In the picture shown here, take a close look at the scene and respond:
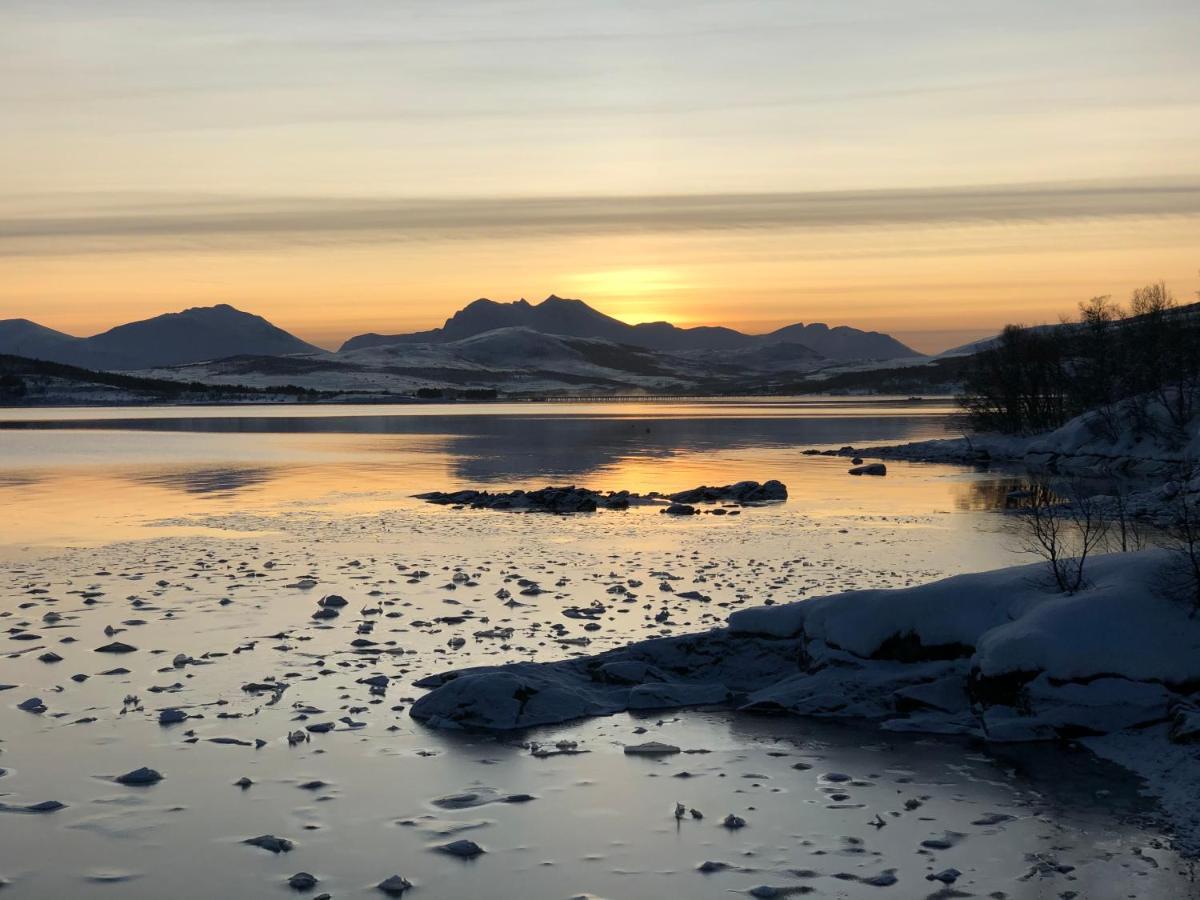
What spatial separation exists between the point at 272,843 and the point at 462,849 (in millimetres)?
1852

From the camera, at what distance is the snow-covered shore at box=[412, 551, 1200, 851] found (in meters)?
14.5

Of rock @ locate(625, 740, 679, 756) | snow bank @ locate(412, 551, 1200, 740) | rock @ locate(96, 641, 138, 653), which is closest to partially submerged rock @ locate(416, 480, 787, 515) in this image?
snow bank @ locate(412, 551, 1200, 740)

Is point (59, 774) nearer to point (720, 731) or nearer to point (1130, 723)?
point (720, 731)

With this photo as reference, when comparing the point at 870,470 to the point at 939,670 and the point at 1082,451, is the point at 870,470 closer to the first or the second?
the point at 1082,451

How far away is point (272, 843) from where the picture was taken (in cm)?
1107

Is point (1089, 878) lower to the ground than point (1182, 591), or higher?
lower

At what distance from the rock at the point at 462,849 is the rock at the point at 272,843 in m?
1.48

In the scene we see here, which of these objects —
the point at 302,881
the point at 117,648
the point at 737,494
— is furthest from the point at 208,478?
the point at 302,881

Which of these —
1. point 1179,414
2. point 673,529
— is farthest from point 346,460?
point 1179,414

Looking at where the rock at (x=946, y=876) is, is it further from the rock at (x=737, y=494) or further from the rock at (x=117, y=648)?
the rock at (x=737, y=494)

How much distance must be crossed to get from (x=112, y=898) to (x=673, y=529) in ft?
88.3

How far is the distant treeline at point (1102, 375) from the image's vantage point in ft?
219

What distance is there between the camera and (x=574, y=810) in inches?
478

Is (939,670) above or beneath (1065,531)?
above
